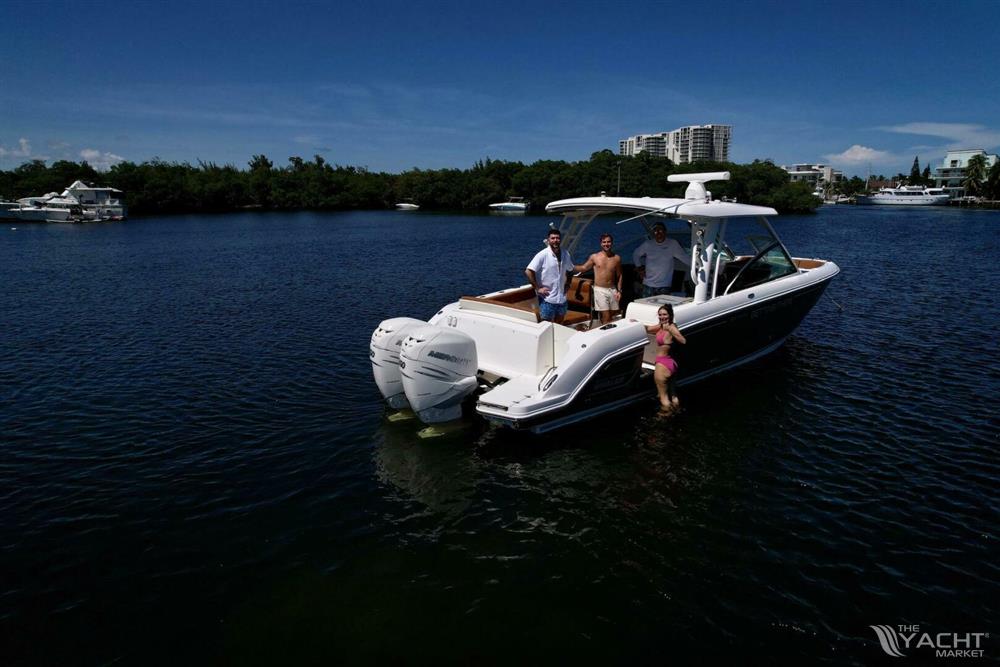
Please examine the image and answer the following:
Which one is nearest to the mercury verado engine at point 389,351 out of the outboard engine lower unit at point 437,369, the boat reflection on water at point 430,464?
the outboard engine lower unit at point 437,369

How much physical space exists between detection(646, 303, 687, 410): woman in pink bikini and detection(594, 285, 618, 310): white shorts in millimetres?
878

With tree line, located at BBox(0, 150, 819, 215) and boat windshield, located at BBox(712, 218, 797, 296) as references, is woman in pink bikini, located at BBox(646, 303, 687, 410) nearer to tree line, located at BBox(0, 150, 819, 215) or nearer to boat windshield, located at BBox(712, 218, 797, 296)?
boat windshield, located at BBox(712, 218, 797, 296)

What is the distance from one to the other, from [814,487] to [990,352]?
9582 millimetres

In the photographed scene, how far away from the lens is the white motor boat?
8.85 metres

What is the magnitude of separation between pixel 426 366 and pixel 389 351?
873 mm

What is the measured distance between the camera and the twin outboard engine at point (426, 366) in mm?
8727

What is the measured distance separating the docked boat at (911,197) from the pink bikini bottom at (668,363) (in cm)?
14597

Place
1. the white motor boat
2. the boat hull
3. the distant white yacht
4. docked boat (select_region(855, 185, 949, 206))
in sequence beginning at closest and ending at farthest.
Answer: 1. the white motor boat
2. the boat hull
3. the distant white yacht
4. docked boat (select_region(855, 185, 949, 206))

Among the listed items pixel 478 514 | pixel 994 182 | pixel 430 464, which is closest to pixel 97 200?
pixel 430 464

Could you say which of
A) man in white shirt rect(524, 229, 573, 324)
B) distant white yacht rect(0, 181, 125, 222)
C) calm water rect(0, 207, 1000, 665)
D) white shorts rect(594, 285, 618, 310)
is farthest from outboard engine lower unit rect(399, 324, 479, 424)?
distant white yacht rect(0, 181, 125, 222)

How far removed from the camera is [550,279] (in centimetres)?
1000

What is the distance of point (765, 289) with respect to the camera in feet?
39.3

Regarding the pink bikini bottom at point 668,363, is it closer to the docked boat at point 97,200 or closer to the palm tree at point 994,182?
the docked boat at point 97,200

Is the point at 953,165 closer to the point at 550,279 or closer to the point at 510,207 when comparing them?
the point at 510,207
